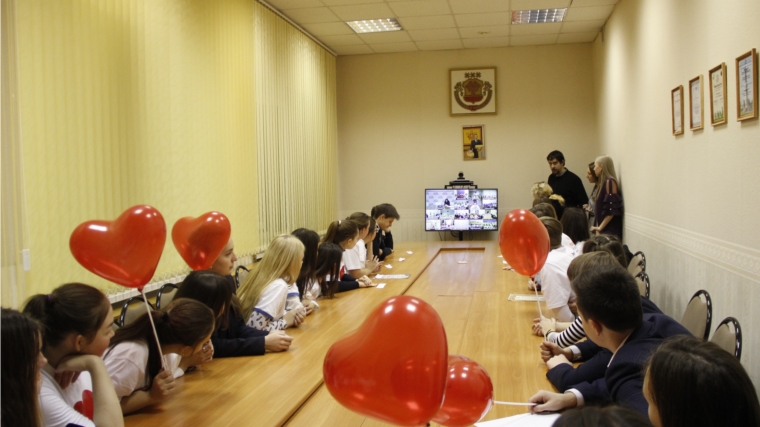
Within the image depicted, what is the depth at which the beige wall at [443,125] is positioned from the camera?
9.28 meters

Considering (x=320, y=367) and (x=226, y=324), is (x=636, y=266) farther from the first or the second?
(x=226, y=324)

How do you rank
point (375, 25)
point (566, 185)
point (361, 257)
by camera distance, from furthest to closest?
point (566, 185) < point (375, 25) < point (361, 257)

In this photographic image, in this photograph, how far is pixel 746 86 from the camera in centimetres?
307

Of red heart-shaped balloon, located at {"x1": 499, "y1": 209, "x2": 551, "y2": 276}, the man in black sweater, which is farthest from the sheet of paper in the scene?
the man in black sweater

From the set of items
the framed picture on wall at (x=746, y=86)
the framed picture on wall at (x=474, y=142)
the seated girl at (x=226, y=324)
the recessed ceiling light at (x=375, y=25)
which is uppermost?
the recessed ceiling light at (x=375, y=25)

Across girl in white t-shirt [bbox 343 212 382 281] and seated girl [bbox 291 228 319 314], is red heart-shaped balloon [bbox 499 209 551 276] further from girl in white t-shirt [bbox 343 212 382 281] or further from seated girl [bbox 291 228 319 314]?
girl in white t-shirt [bbox 343 212 382 281]

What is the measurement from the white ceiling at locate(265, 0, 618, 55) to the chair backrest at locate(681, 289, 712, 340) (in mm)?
4826

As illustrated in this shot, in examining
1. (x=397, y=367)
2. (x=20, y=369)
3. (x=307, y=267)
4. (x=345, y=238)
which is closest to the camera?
(x=397, y=367)

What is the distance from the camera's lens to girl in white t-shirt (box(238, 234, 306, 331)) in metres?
3.32

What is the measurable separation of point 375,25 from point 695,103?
477cm

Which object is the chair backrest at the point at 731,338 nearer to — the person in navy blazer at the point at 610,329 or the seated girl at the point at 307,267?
the person in navy blazer at the point at 610,329

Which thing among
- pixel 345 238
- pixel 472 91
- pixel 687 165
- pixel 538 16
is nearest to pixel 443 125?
pixel 472 91

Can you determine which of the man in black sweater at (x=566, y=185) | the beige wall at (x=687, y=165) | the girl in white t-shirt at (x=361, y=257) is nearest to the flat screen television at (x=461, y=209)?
the man in black sweater at (x=566, y=185)

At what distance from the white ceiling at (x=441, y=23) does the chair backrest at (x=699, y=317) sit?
483 cm
